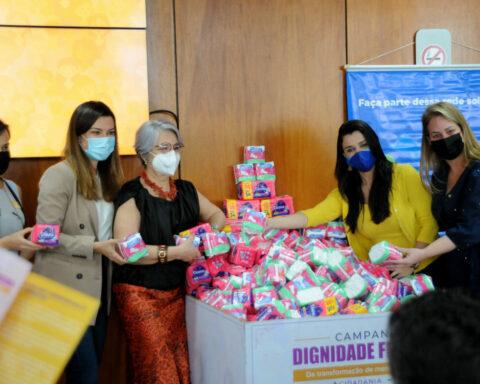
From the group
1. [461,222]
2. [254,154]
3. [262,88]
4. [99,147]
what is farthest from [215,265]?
[262,88]

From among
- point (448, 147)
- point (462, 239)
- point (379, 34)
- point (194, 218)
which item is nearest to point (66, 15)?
point (194, 218)

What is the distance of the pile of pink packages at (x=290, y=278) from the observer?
7.84ft

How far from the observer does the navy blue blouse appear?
2420 millimetres

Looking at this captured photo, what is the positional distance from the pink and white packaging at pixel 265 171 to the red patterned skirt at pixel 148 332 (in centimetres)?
129

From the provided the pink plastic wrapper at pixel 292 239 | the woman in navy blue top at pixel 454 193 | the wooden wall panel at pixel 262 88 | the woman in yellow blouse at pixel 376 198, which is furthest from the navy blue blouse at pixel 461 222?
the wooden wall panel at pixel 262 88

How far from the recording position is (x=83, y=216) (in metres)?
2.46

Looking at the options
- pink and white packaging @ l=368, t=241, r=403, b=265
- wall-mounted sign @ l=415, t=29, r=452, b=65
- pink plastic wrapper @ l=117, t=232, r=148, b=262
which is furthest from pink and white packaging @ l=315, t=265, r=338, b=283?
wall-mounted sign @ l=415, t=29, r=452, b=65

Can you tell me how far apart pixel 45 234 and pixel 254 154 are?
6.02ft

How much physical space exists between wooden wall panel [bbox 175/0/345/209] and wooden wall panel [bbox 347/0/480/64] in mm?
137

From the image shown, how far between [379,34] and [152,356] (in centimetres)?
305

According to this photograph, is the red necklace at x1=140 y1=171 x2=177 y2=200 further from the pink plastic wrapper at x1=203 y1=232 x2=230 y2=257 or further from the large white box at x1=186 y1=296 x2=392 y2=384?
the large white box at x1=186 y1=296 x2=392 y2=384

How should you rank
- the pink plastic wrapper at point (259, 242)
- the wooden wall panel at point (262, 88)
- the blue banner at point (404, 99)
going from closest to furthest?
the pink plastic wrapper at point (259, 242)
the wooden wall panel at point (262, 88)
the blue banner at point (404, 99)

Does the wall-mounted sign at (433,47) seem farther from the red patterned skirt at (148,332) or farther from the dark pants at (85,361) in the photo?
the dark pants at (85,361)

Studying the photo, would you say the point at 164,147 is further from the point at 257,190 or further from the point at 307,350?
the point at 307,350
